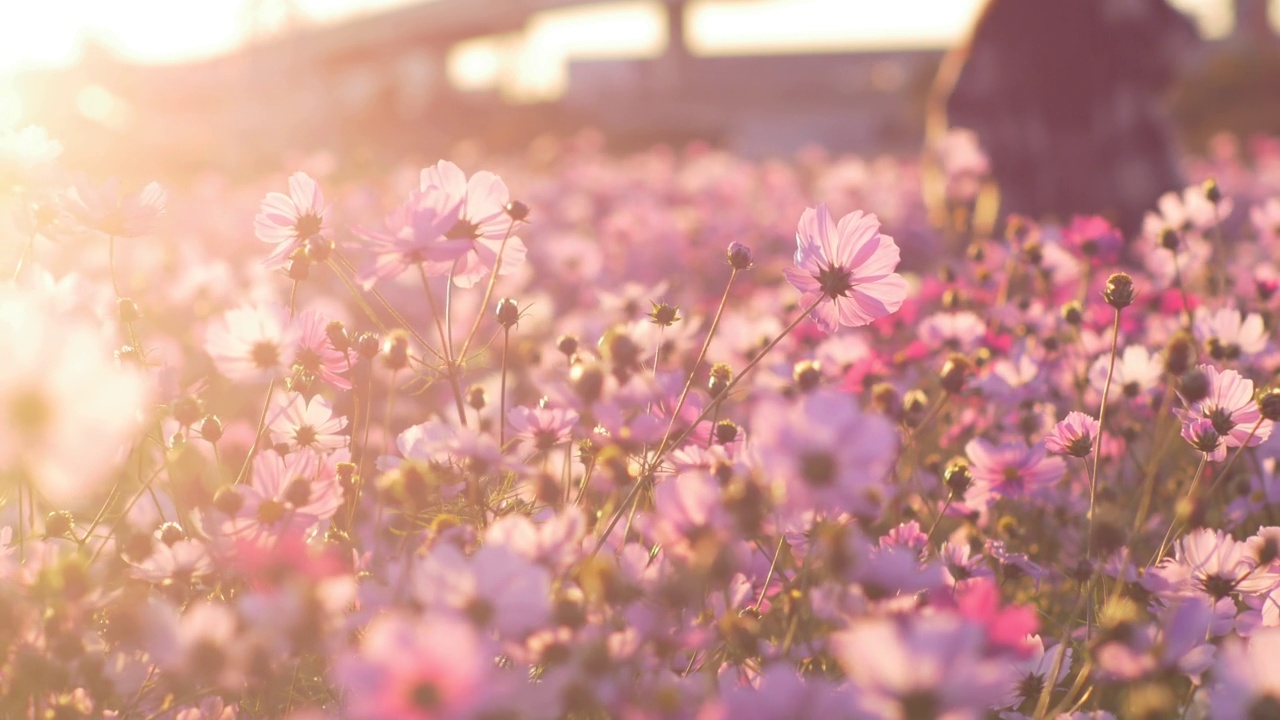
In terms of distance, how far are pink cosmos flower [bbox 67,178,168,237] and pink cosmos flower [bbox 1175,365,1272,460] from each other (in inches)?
51.3

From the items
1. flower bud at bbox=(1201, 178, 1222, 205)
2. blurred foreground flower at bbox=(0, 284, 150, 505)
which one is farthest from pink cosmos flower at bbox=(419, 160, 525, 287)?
flower bud at bbox=(1201, 178, 1222, 205)

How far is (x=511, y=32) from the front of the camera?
87.7 ft

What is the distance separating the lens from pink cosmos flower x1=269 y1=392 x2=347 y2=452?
1.43 m

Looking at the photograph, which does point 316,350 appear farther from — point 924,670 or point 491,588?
point 924,670

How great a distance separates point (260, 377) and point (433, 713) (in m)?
0.83

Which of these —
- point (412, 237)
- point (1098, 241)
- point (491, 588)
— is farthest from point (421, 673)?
point (1098, 241)

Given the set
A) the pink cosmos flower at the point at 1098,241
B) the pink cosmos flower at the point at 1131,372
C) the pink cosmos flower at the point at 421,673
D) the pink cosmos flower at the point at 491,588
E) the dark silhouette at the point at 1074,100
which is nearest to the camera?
the pink cosmos flower at the point at 421,673

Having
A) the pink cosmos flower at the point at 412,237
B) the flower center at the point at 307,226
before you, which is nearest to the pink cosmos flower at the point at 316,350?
the flower center at the point at 307,226

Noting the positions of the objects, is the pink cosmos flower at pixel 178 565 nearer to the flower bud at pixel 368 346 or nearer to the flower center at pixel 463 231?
the flower bud at pixel 368 346

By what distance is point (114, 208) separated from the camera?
4.86ft

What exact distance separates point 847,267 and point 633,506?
350mm

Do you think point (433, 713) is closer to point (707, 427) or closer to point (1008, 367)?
point (707, 427)

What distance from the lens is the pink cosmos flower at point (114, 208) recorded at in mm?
1454

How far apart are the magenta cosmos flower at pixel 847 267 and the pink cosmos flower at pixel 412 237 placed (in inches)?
14.2
